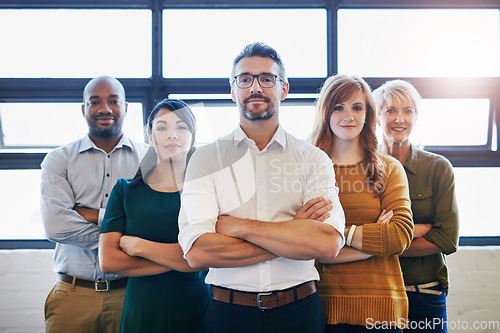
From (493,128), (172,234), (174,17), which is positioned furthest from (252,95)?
(493,128)

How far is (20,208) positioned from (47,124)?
25.2 inches

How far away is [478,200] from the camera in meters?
2.87

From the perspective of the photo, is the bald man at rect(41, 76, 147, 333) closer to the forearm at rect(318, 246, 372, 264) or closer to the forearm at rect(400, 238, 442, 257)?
the forearm at rect(318, 246, 372, 264)

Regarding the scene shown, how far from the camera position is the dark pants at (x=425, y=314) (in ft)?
5.68

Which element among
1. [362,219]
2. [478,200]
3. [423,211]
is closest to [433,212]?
[423,211]

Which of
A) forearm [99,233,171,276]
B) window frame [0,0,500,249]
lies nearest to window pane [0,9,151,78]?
window frame [0,0,500,249]

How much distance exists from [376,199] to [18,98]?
247 centimetres

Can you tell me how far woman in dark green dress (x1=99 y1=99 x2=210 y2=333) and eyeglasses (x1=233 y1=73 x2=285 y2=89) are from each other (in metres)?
0.50

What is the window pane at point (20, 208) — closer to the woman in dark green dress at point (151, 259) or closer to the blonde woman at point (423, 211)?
the woman in dark green dress at point (151, 259)

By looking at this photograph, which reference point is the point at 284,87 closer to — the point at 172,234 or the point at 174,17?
the point at 172,234

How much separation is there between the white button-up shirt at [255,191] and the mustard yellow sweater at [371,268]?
15 cm

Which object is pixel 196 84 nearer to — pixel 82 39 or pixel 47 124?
pixel 82 39

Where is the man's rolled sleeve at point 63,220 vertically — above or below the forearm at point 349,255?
above

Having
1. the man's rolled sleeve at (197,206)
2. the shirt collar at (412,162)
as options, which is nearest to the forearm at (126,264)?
the man's rolled sleeve at (197,206)
